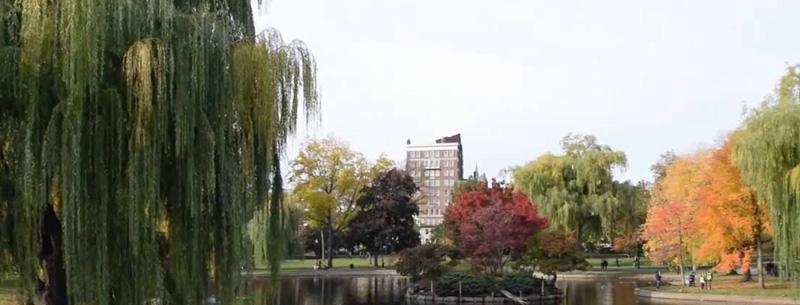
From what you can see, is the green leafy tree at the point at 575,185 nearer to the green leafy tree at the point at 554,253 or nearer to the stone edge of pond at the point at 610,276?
the stone edge of pond at the point at 610,276

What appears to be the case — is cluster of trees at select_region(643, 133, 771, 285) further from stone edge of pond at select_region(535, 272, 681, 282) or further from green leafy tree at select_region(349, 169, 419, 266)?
green leafy tree at select_region(349, 169, 419, 266)

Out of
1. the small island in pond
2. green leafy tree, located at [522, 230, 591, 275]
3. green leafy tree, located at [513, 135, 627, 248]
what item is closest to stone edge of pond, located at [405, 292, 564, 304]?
the small island in pond

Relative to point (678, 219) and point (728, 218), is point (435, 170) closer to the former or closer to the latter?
point (678, 219)

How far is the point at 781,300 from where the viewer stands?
1131 inches

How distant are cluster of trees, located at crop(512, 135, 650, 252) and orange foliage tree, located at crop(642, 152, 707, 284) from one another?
8.76 metres

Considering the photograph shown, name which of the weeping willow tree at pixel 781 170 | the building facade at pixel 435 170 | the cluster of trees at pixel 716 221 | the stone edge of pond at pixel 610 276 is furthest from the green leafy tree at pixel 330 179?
the building facade at pixel 435 170

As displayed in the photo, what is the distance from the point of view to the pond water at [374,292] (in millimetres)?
32094

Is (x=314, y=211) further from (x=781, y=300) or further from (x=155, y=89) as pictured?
(x=155, y=89)

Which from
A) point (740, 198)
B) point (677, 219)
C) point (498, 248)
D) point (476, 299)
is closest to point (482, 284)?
point (476, 299)

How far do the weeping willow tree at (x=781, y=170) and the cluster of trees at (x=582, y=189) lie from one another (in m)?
26.8

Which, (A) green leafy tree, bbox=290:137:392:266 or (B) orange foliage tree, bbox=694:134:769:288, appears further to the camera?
(A) green leafy tree, bbox=290:137:392:266

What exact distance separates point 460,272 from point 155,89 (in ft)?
94.1

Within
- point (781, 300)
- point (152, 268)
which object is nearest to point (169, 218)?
point (152, 268)

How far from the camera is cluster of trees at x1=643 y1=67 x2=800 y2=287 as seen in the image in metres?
21.7
